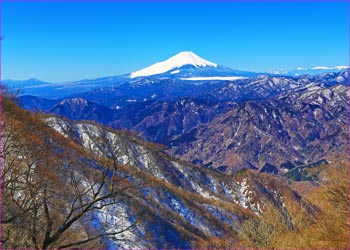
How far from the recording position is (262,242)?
41.8m

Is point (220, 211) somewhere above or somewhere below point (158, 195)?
below

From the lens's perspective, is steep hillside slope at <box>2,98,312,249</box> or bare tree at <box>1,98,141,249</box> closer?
bare tree at <box>1,98,141,249</box>

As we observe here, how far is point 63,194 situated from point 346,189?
20352mm

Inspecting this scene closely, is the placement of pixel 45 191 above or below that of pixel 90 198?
above

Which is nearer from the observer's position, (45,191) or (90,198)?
(45,191)

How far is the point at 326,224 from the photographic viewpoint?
29438 mm

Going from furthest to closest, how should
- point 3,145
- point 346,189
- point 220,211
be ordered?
point 220,211 → point 346,189 → point 3,145

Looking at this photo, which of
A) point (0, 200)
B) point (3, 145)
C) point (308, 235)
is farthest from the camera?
point (308, 235)

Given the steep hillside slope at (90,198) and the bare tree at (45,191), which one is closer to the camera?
the bare tree at (45,191)

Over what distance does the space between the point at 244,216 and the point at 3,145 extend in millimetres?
162999

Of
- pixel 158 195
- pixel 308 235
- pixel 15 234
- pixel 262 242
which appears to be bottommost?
pixel 158 195

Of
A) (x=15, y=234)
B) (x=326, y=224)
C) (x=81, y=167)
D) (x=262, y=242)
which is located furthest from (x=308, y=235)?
(x=15, y=234)

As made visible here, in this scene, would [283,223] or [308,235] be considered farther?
[283,223]

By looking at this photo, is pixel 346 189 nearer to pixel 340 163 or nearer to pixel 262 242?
pixel 340 163
